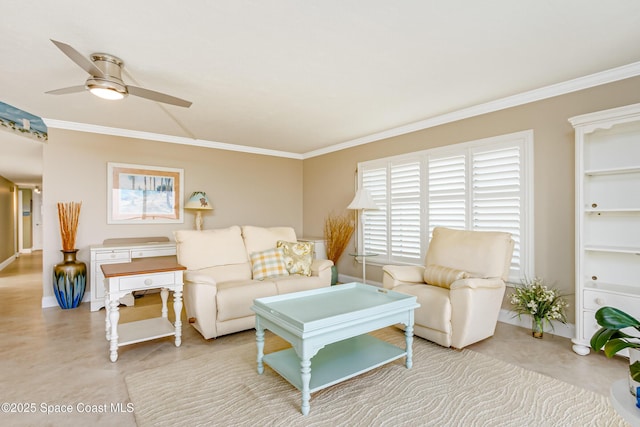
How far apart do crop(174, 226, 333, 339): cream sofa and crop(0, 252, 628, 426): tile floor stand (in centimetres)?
22

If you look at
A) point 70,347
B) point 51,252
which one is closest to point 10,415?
point 70,347

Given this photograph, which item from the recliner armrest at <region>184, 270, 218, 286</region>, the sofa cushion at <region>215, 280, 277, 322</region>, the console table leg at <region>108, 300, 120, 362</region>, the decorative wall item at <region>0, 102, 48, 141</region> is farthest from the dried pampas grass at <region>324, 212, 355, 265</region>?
the decorative wall item at <region>0, 102, 48, 141</region>

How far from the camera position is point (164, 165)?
4992 millimetres

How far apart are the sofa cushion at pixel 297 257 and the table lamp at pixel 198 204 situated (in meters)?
1.59

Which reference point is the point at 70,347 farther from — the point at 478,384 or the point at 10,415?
the point at 478,384

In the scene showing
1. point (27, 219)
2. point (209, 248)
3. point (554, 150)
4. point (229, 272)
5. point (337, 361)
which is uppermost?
point (554, 150)

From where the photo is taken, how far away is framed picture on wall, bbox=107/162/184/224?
4613 millimetres

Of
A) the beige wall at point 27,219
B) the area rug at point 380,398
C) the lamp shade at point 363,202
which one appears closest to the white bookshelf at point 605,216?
the area rug at point 380,398

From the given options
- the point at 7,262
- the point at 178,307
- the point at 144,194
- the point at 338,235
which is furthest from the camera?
the point at 7,262

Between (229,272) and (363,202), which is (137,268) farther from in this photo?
(363,202)

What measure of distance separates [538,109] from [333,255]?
3479mm

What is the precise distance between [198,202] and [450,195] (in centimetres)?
360

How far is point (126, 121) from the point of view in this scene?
4215mm

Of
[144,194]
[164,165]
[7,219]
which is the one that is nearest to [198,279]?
[144,194]
